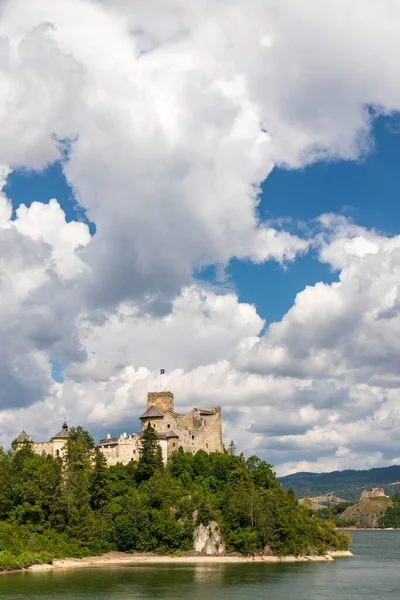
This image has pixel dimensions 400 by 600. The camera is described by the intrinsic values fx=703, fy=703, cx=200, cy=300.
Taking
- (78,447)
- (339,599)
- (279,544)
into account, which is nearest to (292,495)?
(279,544)

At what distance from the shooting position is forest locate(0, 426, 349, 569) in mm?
82938

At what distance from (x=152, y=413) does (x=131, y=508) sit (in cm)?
1760

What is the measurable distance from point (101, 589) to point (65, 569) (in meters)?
16.6

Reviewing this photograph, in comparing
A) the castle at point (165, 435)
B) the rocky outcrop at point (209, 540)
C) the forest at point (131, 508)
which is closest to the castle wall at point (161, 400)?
the castle at point (165, 435)

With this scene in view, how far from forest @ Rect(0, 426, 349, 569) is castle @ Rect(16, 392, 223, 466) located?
3873mm

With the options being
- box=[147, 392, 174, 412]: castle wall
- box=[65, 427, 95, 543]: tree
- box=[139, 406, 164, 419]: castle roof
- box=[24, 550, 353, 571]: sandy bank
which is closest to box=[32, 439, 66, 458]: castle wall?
box=[65, 427, 95, 543]: tree

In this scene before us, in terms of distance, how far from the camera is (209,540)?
3364 inches

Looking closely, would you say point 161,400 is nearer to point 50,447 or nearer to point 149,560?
point 50,447

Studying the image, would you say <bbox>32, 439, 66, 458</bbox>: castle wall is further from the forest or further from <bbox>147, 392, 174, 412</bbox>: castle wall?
<bbox>147, 392, 174, 412</bbox>: castle wall

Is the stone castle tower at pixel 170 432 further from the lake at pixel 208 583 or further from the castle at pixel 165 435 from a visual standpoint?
the lake at pixel 208 583

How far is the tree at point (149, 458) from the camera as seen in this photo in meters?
91.1

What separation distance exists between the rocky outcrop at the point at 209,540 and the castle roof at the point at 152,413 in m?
19.3

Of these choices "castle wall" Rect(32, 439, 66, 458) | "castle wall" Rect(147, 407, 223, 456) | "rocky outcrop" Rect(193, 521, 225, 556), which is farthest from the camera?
"castle wall" Rect(147, 407, 223, 456)

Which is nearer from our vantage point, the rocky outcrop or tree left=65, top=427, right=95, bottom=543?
tree left=65, top=427, right=95, bottom=543
